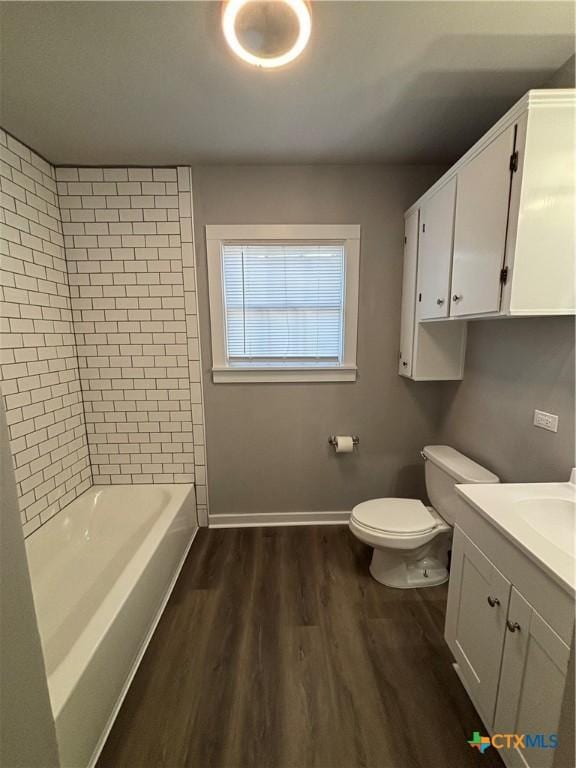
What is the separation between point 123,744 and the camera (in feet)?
3.65

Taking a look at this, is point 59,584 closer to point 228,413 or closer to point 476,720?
point 228,413

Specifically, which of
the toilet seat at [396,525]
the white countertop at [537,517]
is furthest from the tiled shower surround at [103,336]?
the white countertop at [537,517]

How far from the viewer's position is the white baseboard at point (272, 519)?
2.35m

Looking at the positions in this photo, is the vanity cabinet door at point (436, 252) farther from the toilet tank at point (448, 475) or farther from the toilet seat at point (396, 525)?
the toilet seat at point (396, 525)

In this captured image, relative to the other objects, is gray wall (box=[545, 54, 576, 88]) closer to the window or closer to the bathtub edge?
the window

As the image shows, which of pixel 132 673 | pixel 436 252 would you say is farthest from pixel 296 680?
pixel 436 252

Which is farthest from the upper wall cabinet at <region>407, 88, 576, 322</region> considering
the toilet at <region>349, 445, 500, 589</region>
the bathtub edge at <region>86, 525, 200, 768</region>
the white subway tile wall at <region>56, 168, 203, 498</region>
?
the bathtub edge at <region>86, 525, 200, 768</region>

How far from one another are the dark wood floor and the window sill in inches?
47.8

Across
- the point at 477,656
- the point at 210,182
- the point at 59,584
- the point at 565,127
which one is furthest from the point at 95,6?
the point at 477,656

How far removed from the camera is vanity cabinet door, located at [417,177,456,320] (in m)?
1.53

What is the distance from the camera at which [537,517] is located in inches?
44.1

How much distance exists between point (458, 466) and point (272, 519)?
1.38 meters

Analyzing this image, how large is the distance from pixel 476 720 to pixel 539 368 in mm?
1434

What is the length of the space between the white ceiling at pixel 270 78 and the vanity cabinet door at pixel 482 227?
1.24ft
